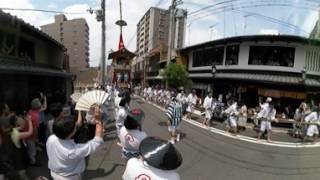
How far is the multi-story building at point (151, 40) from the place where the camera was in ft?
201

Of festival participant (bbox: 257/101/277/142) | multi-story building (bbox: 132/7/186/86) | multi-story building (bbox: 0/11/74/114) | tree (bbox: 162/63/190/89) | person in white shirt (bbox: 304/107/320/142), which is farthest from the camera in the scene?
multi-story building (bbox: 132/7/186/86)

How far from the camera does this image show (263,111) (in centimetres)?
1486

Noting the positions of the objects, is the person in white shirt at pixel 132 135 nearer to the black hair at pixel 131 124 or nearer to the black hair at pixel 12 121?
the black hair at pixel 131 124

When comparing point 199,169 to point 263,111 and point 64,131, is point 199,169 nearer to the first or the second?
point 64,131

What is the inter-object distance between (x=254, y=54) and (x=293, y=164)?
1501 cm

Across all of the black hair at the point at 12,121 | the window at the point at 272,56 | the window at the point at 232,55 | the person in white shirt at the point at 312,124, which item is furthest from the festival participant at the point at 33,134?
the window at the point at 232,55

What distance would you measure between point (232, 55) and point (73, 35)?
3567cm

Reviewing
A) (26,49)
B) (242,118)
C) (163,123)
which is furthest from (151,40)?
(26,49)

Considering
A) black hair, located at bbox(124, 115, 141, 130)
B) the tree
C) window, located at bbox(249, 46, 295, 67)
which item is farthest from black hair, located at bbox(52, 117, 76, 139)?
the tree

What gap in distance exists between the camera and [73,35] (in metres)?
54.8

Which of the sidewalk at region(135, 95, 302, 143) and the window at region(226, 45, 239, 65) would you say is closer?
the sidewalk at region(135, 95, 302, 143)

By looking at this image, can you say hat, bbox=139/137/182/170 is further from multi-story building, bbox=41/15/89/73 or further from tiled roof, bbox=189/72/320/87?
multi-story building, bbox=41/15/89/73

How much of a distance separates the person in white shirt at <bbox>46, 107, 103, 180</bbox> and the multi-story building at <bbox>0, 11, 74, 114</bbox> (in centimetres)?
595

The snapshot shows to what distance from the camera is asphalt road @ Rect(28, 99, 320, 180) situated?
827 centimetres
